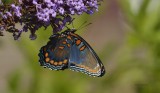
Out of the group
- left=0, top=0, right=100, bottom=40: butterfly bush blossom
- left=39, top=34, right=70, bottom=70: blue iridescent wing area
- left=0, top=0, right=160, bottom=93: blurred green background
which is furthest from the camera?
left=0, top=0, right=160, bottom=93: blurred green background

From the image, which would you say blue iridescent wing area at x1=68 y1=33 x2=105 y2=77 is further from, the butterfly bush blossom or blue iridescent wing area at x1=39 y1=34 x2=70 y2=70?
the butterfly bush blossom

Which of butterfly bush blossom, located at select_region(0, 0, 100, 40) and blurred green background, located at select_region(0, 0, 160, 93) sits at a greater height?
butterfly bush blossom, located at select_region(0, 0, 100, 40)

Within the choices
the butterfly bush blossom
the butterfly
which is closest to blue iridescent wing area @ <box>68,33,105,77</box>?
the butterfly

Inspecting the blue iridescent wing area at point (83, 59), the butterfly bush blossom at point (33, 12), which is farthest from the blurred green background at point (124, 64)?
the butterfly bush blossom at point (33, 12)

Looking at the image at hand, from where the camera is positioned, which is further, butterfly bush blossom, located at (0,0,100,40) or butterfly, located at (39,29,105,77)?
butterfly, located at (39,29,105,77)

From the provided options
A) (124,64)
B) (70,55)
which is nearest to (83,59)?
(70,55)

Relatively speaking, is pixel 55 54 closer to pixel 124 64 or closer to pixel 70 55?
pixel 70 55
